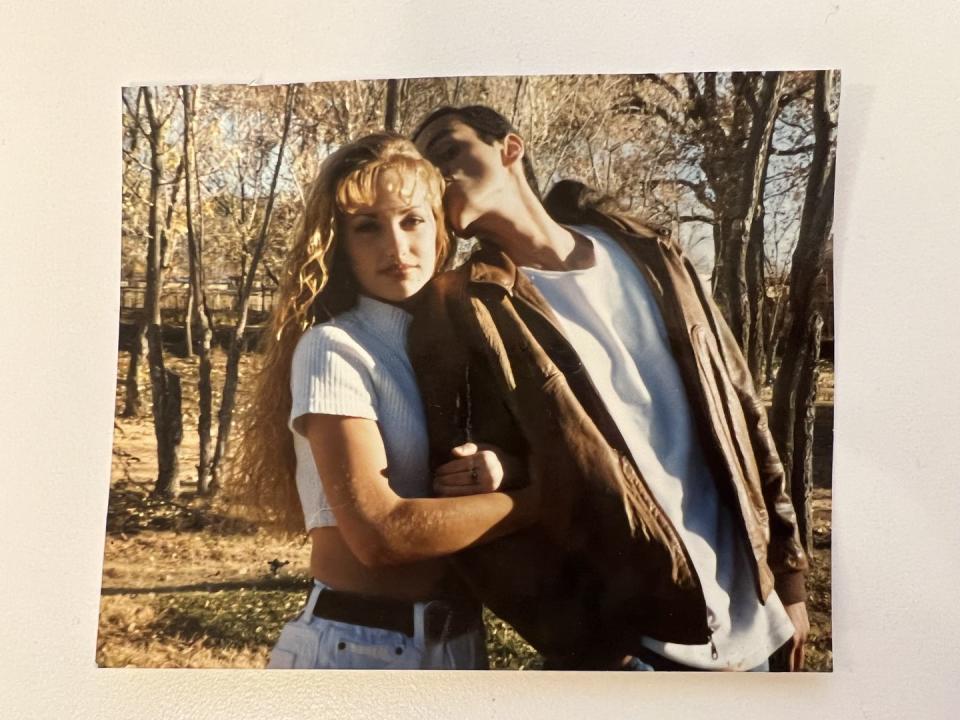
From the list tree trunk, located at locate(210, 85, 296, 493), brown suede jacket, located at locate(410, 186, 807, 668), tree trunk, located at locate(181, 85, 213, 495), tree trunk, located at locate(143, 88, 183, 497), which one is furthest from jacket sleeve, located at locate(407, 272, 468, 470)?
tree trunk, located at locate(143, 88, 183, 497)

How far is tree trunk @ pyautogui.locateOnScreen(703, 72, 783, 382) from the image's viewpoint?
2.63 metres

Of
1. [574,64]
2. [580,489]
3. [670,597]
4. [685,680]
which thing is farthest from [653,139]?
[685,680]

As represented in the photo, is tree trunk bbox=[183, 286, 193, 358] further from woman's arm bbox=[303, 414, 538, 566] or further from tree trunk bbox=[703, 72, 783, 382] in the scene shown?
tree trunk bbox=[703, 72, 783, 382]

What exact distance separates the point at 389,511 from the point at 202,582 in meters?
0.55

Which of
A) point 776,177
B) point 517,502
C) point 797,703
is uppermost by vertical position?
point 776,177

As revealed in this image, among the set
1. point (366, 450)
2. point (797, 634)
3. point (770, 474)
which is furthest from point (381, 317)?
point (797, 634)

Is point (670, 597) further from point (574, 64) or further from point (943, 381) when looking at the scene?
point (574, 64)

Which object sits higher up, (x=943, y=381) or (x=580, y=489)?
(x=943, y=381)

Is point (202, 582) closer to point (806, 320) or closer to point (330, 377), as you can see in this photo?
point (330, 377)

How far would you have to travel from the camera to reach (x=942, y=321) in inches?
102

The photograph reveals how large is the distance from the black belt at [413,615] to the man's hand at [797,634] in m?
0.83

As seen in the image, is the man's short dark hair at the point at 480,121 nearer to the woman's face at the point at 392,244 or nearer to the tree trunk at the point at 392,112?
the tree trunk at the point at 392,112

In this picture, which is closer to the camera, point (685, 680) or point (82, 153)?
point (685, 680)

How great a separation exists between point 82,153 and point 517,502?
1.56 m
